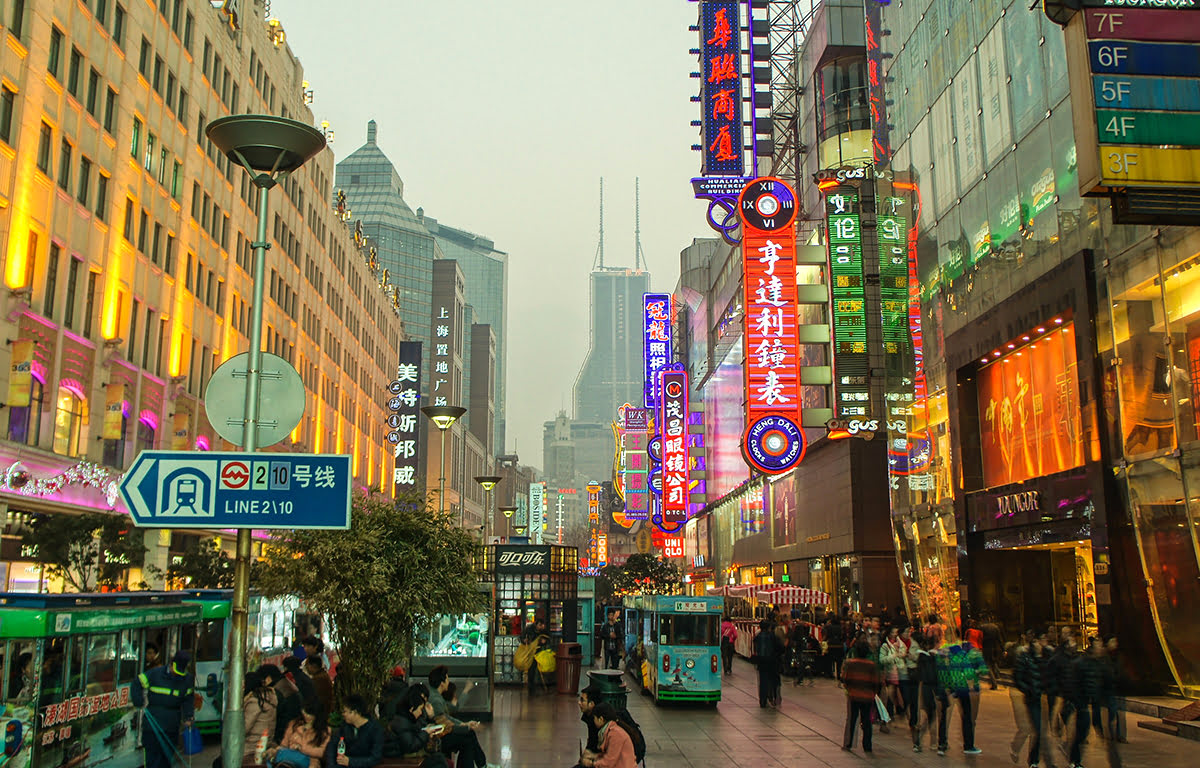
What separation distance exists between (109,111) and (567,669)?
22.7 m

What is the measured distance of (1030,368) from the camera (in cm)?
2644

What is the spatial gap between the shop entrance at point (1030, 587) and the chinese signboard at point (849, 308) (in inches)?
450

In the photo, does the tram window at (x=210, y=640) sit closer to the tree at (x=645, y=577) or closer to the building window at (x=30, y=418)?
the building window at (x=30, y=418)

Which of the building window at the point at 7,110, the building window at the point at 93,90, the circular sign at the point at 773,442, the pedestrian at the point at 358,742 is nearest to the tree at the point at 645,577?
the circular sign at the point at 773,442

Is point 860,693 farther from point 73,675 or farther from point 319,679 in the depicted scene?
point 73,675

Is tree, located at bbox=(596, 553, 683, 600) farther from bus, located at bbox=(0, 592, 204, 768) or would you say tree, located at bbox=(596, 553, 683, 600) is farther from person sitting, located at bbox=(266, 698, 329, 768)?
person sitting, located at bbox=(266, 698, 329, 768)

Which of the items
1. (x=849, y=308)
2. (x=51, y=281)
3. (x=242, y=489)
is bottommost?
(x=242, y=489)

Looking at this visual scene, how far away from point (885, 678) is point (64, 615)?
14201 millimetres

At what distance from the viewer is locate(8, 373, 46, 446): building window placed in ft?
86.0

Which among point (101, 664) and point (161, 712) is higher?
point (101, 664)

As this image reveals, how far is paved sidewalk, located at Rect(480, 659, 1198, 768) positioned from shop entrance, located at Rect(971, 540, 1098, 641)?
489 cm

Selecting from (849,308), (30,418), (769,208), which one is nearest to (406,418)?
(769,208)

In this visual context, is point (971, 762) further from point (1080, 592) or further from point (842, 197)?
point (842, 197)

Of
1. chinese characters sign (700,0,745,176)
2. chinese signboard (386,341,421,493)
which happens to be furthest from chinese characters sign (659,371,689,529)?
chinese characters sign (700,0,745,176)
